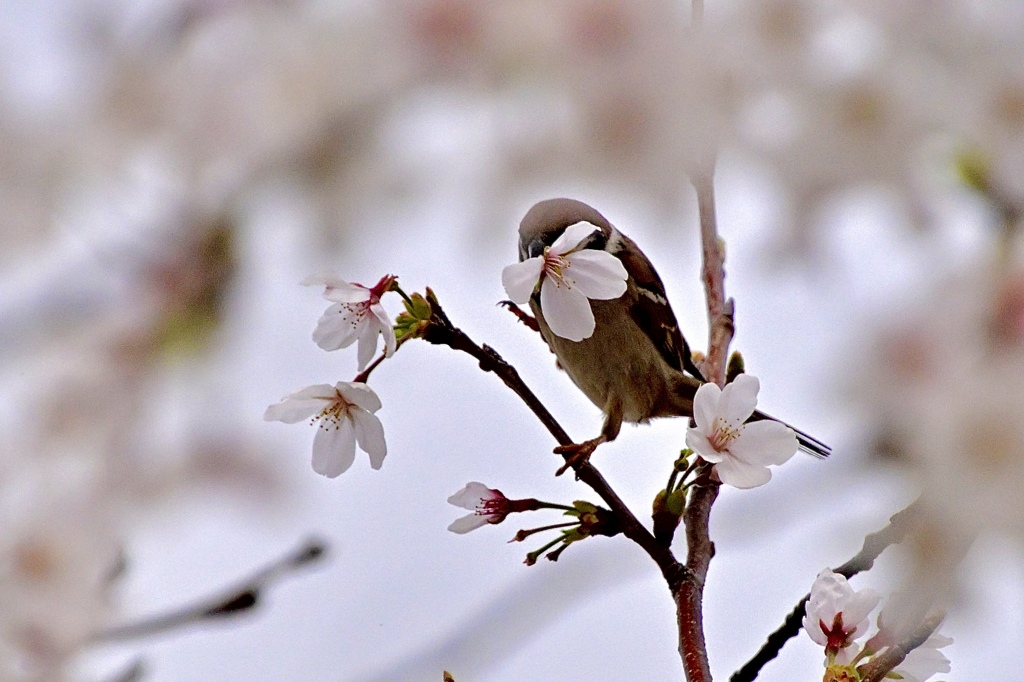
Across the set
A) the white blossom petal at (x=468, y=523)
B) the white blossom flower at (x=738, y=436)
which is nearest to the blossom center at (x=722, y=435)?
the white blossom flower at (x=738, y=436)

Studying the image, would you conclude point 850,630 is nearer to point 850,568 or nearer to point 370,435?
point 850,568

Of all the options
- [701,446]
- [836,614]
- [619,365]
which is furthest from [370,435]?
[619,365]

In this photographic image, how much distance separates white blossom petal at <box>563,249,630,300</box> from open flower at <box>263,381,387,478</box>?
21 centimetres

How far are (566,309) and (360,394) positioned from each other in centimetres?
20

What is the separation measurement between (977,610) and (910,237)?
0.95 meters

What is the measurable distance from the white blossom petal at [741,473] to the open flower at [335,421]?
0.30 m

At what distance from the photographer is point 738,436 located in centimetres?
86

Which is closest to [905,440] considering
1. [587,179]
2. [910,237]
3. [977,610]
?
[977,610]

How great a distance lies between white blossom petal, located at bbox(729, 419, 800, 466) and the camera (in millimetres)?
860

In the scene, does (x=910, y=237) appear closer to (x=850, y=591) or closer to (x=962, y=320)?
(x=962, y=320)

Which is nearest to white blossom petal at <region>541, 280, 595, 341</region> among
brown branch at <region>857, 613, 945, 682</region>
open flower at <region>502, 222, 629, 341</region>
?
open flower at <region>502, 222, 629, 341</region>

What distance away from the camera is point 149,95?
7.45 ft

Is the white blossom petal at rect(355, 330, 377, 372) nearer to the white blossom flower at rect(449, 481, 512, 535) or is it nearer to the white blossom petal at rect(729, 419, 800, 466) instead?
the white blossom flower at rect(449, 481, 512, 535)

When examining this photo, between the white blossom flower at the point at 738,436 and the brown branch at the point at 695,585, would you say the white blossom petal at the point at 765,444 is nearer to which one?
the white blossom flower at the point at 738,436
